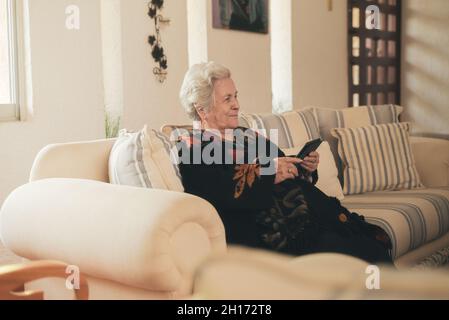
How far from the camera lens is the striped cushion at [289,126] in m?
2.97

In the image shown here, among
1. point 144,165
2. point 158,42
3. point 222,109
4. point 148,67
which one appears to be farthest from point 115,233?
point 158,42

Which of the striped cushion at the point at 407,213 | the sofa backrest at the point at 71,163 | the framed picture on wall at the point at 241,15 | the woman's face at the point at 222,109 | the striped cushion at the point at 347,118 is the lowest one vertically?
the striped cushion at the point at 407,213

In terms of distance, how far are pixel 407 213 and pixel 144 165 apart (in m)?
1.24

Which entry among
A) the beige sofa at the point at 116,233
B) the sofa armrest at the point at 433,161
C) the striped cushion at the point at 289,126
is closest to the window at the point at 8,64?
the striped cushion at the point at 289,126

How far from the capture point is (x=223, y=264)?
0.84 meters

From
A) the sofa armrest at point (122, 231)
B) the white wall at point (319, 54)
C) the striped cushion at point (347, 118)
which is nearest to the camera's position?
the sofa armrest at point (122, 231)

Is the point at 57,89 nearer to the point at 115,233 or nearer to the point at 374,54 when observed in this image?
the point at 115,233

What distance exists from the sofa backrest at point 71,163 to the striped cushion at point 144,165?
8 cm

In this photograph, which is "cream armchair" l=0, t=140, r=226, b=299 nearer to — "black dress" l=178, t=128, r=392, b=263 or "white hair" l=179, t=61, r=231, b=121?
"black dress" l=178, t=128, r=392, b=263

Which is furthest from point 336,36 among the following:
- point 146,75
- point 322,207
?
point 322,207

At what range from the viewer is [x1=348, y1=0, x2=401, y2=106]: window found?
6820 mm

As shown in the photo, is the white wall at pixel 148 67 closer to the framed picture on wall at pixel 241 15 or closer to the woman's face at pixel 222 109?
the framed picture on wall at pixel 241 15

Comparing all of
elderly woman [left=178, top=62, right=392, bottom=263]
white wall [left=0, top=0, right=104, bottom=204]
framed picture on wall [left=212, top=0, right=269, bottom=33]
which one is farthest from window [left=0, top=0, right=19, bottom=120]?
framed picture on wall [left=212, top=0, right=269, bottom=33]
